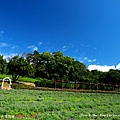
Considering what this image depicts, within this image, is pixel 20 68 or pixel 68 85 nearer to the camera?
pixel 68 85

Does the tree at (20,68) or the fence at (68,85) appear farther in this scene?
the tree at (20,68)

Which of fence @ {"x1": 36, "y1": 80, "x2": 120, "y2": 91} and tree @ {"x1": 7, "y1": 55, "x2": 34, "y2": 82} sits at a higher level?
tree @ {"x1": 7, "y1": 55, "x2": 34, "y2": 82}

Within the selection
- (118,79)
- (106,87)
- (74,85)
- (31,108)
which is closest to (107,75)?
(118,79)

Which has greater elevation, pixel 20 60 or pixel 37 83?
pixel 20 60

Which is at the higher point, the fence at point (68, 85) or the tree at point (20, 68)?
the tree at point (20, 68)

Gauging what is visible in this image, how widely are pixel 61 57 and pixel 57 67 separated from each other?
336cm

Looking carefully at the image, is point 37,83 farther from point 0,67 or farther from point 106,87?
point 106,87

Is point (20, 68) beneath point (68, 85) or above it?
above

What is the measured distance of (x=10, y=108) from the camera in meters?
7.66

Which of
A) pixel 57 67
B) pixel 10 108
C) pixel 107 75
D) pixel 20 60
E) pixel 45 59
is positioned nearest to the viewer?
pixel 10 108

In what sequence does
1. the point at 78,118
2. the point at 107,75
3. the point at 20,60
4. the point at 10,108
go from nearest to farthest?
the point at 78,118 < the point at 10,108 < the point at 20,60 < the point at 107,75

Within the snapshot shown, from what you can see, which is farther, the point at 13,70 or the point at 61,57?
the point at 61,57

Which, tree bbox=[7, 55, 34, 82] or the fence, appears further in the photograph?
tree bbox=[7, 55, 34, 82]

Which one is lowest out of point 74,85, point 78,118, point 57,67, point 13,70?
point 78,118
